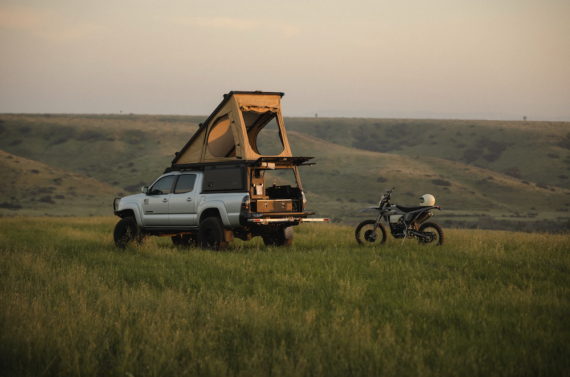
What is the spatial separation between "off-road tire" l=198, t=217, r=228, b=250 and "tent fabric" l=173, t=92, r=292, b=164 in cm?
155

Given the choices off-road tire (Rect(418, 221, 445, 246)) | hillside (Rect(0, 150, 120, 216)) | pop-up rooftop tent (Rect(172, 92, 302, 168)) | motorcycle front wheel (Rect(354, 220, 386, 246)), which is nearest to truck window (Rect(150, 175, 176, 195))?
pop-up rooftop tent (Rect(172, 92, 302, 168))

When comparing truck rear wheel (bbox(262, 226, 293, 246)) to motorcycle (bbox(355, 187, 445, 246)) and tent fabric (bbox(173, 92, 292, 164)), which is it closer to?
motorcycle (bbox(355, 187, 445, 246))

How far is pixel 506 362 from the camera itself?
19.0 feet

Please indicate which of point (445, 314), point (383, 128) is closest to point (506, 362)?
point (445, 314)

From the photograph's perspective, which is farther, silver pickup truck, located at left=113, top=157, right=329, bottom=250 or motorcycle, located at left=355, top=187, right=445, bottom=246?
motorcycle, located at left=355, top=187, right=445, bottom=246

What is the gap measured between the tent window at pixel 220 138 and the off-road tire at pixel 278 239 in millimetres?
2600

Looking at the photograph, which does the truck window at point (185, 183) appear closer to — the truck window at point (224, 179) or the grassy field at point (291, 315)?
the truck window at point (224, 179)

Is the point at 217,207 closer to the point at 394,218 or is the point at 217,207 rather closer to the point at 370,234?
the point at 370,234

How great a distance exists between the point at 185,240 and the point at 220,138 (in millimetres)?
2978

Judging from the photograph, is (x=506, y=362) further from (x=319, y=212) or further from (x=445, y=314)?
(x=319, y=212)

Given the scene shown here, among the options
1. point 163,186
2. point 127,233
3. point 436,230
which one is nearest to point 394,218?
point 436,230

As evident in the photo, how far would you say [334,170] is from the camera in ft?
266

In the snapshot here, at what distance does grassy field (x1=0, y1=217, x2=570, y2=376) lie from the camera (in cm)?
571

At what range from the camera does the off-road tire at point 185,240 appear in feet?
52.6
